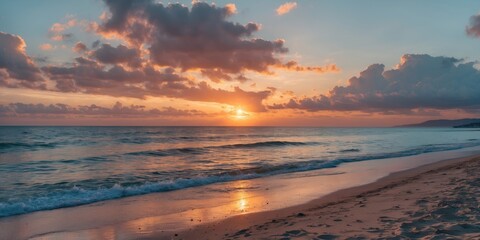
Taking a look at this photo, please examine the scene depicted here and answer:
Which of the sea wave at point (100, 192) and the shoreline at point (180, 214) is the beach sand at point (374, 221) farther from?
the sea wave at point (100, 192)

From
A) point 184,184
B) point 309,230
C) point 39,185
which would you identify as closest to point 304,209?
point 309,230

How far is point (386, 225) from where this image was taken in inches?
274

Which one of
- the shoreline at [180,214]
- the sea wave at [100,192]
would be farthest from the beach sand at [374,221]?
the sea wave at [100,192]

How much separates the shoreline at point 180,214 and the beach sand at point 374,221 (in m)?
0.08

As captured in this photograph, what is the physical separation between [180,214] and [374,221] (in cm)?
546

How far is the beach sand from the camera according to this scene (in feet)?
20.9

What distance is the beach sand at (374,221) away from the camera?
20.9ft

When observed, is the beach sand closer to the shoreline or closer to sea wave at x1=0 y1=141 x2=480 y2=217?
the shoreline

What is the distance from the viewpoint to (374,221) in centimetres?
741

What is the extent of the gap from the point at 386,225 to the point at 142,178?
46.0 feet

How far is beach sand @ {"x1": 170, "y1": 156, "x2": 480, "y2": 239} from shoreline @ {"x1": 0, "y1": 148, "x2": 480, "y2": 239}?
8 centimetres

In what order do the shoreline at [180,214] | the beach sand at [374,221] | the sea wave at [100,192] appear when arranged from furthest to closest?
the sea wave at [100,192] < the shoreline at [180,214] < the beach sand at [374,221]

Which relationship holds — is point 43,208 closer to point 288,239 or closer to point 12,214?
point 12,214

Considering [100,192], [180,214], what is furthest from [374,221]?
[100,192]
